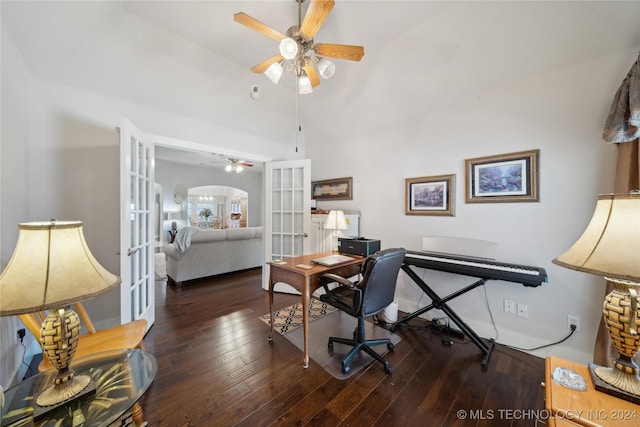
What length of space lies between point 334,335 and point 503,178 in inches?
90.1

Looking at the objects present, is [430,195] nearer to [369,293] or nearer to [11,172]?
[369,293]

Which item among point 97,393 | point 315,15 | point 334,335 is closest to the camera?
point 97,393

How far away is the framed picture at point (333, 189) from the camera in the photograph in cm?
352

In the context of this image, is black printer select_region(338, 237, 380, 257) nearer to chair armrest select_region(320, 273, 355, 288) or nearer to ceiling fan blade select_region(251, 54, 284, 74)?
→ chair armrest select_region(320, 273, 355, 288)

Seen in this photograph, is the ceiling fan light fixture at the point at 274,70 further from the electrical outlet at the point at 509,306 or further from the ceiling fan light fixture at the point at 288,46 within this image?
the electrical outlet at the point at 509,306

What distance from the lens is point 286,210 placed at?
142 inches

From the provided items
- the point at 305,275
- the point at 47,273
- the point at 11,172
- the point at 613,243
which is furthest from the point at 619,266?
the point at 11,172

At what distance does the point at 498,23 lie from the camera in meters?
1.85

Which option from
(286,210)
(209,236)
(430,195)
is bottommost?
(209,236)

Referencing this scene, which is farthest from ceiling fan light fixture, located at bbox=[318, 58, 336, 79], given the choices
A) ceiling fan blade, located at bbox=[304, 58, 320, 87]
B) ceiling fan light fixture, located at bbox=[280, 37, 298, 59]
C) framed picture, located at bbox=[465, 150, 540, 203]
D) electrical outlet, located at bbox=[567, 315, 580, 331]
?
electrical outlet, located at bbox=[567, 315, 580, 331]

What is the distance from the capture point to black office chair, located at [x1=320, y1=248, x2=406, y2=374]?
174 cm

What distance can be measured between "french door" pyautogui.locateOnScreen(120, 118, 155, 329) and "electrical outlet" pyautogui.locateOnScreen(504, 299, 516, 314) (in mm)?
3467

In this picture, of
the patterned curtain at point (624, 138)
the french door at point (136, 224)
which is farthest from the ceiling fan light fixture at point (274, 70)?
the patterned curtain at point (624, 138)

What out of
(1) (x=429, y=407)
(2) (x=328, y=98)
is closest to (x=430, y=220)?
(1) (x=429, y=407)
